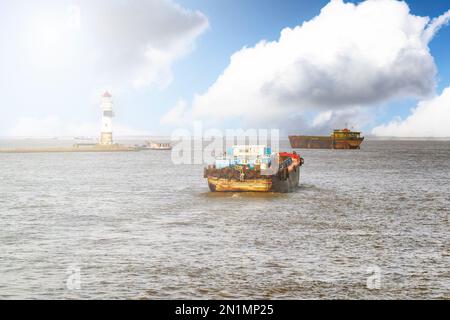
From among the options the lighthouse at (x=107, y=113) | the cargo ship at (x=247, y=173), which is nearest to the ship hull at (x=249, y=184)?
the cargo ship at (x=247, y=173)

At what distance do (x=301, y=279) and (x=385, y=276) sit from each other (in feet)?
10.9

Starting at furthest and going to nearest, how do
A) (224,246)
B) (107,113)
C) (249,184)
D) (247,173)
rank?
(107,113) < (247,173) < (249,184) < (224,246)

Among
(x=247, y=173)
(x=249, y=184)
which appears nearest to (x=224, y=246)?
(x=249, y=184)

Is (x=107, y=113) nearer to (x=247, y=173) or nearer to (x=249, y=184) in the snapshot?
(x=247, y=173)

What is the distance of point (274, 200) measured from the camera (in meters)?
43.4

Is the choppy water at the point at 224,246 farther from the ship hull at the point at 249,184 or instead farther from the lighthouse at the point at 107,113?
the lighthouse at the point at 107,113

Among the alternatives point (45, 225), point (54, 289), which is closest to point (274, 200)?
point (45, 225)

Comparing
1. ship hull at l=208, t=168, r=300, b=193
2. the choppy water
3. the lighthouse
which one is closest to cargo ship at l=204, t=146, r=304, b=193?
ship hull at l=208, t=168, r=300, b=193

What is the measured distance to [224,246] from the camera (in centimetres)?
2420

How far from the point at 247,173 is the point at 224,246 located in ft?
73.0

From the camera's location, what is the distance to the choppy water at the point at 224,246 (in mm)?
17438

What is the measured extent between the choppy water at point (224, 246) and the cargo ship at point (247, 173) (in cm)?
108

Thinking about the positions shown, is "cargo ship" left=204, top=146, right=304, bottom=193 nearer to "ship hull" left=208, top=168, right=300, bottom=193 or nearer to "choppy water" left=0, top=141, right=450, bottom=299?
"ship hull" left=208, top=168, right=300, bottom=193

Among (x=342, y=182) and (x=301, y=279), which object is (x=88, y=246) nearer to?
(x=301, y=279)
